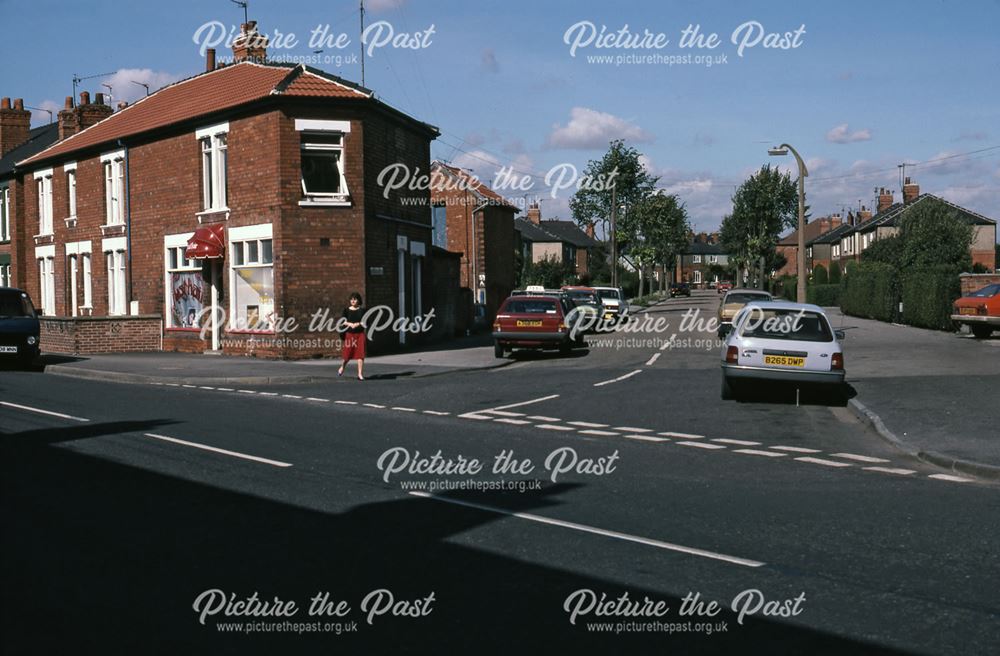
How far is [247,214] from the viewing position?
25.8 m

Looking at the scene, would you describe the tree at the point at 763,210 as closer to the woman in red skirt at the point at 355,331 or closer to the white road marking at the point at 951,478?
the woman in red skirt at the point at 355,331

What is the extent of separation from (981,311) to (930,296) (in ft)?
18.5

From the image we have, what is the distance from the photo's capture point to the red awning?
26.1 metres

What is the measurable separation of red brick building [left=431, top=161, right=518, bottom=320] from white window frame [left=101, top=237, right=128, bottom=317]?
1659 centimetres

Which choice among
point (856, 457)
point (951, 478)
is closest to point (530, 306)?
point (856, 457)

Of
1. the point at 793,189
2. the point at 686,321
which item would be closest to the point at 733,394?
the point at 686,321

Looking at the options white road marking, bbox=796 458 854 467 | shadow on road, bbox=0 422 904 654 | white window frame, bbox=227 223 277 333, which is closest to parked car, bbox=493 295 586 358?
white window frame, bbox=227 223 277 333

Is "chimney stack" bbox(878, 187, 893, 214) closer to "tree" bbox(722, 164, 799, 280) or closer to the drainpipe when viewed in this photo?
"tree" bbox(722, 164, 799, 280)

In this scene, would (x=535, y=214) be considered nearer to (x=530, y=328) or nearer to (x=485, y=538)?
(x=530, y=328)

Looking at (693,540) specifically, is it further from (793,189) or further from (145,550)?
(793,189)

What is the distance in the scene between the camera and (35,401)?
15.3 m

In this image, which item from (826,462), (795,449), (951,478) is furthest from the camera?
(795,449)

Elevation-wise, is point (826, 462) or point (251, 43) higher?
point (251, 43)

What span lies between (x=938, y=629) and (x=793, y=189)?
79.6 metres
